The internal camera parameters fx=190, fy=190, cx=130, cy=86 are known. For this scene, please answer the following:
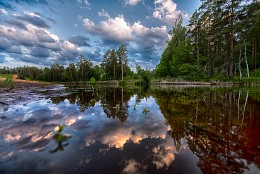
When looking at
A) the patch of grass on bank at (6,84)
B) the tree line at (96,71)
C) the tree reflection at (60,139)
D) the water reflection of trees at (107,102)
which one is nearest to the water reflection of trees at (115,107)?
the water reflection of trees at (107,102)

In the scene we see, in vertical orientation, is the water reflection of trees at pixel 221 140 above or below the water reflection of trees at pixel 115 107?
above

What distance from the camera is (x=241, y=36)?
42812 millimetres

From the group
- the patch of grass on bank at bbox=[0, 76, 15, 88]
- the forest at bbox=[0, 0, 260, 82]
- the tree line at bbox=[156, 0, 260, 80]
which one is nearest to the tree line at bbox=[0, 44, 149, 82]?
the forest at bbox=[0, 0, 260, 82]

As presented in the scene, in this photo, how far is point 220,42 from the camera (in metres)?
50.7

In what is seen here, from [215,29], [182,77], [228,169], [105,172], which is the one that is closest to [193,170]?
[228,169]

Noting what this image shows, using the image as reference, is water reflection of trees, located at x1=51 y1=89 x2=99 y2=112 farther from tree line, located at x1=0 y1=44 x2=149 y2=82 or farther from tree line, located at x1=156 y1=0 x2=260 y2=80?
tree line, located at x1=0 y1=44 x2=149 y2=82

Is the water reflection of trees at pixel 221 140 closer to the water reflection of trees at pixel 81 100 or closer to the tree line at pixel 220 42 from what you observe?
the water reflection of trees at pixel 81 100

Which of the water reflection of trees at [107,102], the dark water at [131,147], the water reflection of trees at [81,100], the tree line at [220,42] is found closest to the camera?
the dark water at [131,147]

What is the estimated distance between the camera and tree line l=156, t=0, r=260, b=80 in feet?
125

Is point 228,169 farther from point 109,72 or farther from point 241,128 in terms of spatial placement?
point 109,72

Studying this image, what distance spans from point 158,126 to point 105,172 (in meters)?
3.87

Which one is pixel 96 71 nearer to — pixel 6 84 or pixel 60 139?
pixel 6 84

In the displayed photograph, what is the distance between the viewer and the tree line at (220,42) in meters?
38.2

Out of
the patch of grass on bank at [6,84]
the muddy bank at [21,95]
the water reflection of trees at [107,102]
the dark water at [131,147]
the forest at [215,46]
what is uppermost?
the forest at [215,46]
